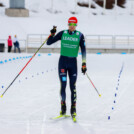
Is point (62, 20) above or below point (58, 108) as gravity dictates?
above

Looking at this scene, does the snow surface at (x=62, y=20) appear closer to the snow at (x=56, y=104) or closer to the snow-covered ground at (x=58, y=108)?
the snow at (x=56, y=104)

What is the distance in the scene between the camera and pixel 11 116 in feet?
23.7

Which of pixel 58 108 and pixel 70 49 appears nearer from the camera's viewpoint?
pixel 70 49

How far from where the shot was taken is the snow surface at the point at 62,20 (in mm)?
40125

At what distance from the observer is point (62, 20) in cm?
4600

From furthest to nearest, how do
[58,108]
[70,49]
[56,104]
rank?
1. [56,104]
2. [58,108]
3. [70,49]

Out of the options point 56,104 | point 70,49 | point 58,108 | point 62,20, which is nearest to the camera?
point 70,49

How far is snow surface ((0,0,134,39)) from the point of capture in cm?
4012

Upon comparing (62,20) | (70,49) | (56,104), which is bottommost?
(56,104)

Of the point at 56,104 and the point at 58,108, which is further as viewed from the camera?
the point at 56,104

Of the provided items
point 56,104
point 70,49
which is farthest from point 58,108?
point 70,49

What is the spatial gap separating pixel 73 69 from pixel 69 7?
1785 inches

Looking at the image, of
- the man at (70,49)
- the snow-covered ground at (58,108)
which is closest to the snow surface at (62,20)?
the snow-covered ground at (58,108)

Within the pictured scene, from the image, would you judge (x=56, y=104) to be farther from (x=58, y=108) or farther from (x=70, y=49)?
(x=70, y=49)
